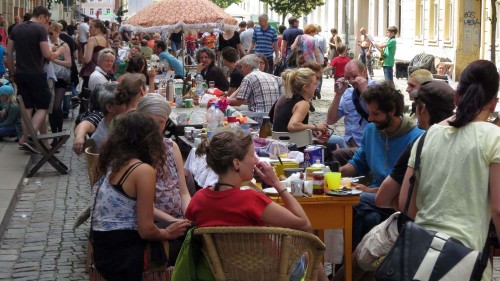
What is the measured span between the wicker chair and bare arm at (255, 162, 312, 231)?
27 cm

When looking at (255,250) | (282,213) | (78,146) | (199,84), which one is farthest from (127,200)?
(199,84)

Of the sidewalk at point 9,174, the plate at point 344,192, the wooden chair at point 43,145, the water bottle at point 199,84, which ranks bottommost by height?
the sidewalk at point 9,174

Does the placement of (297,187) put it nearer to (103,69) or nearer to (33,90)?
(103,69)

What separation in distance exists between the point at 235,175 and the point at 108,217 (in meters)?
0.90

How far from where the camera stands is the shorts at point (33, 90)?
13.2 m

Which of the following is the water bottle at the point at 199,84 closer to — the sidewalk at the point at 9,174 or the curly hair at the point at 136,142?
the sidewalk at the point at 9,174

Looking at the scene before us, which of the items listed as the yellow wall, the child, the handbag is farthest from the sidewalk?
the yellow wall

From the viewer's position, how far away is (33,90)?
1324 cm

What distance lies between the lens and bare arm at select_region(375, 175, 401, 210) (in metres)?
5.16

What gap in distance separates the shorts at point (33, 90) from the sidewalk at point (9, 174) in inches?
25.4

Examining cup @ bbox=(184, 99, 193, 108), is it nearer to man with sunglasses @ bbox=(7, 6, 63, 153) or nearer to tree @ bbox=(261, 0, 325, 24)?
man with sunglasses @ bbox=(7, 6, 63, 153)

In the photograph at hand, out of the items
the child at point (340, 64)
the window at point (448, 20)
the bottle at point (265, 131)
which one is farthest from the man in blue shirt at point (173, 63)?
the window at point (448, 20)

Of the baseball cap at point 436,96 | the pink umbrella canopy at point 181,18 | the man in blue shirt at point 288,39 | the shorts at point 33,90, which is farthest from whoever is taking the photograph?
the man in blue shirt at point 288,39

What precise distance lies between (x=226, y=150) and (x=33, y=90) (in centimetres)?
846
